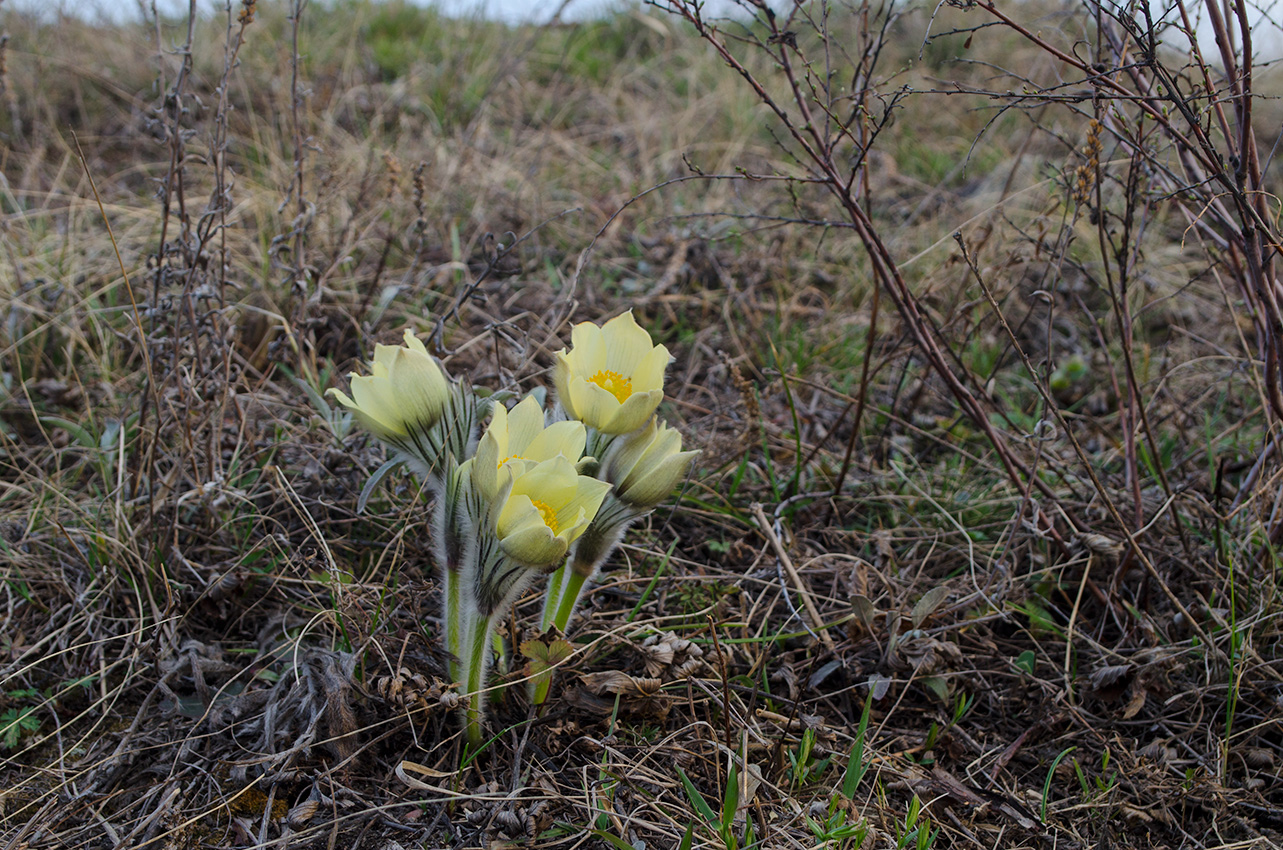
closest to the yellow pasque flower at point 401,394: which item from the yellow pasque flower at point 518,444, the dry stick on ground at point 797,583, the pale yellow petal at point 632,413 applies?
the yellow pasque flower at point 518,444

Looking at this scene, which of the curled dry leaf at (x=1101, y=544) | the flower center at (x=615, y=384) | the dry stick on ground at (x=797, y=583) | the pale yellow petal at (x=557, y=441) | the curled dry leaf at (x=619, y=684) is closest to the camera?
the pale yellow petal at (x=557, y=441)

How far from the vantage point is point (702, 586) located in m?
2.10

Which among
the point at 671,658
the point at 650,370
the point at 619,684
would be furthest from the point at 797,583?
the point at 650,370

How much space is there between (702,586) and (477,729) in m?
0.71

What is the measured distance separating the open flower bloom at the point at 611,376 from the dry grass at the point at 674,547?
284mm

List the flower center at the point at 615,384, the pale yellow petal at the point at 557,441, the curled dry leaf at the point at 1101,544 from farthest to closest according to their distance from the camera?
the curled dry leaf at the point at 1101,544
the flower center at the point at 615,384
the pale yellow petal at the point at 557,441

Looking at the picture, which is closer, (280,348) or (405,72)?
(280,348)

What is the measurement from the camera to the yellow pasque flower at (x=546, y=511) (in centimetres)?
126

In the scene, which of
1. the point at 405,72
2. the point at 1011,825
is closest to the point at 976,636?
the point at 1011,825

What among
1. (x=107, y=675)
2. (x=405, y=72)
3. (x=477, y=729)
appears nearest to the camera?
(x=477, y=729)

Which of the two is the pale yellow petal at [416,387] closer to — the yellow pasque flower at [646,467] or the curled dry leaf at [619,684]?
the yellow pasque flower at [646,467]

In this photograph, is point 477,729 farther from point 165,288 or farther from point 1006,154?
point 1006,154

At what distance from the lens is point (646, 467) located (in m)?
1.48

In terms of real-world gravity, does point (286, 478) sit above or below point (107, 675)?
above
